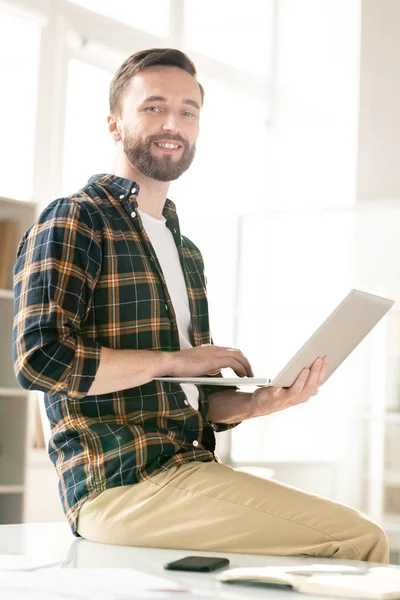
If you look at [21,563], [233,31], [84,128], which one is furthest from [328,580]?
[233,31]

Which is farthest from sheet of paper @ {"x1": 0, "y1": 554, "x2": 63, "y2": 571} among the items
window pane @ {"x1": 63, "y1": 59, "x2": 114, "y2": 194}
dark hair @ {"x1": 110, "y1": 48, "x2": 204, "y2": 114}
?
window pane @ {"x1": 63, "y1": 59, "x2": 114, "y2": 194}

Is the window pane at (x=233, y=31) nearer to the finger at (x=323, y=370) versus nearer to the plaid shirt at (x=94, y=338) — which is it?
the plaid shirt at (x=94, y=338)

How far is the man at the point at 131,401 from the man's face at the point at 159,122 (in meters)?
0.09

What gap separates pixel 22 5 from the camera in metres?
4.19

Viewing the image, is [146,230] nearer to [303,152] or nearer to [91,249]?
[91,249]

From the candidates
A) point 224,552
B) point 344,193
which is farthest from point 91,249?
point 344,193

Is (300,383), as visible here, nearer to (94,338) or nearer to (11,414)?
(94,338)

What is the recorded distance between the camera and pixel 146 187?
6.48 feet

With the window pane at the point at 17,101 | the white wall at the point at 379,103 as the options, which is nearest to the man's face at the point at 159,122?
the window pane at the point at 17,101

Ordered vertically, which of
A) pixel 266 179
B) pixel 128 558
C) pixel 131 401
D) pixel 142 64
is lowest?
pixel 128 558

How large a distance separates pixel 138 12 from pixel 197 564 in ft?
13.2

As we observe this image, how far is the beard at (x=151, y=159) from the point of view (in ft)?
6.31

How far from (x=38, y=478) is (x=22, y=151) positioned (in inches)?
61.6

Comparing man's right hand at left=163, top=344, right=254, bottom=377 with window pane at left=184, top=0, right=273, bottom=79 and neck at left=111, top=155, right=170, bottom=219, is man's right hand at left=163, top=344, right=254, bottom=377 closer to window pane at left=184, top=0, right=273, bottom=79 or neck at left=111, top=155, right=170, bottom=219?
neck at left=111, top=155, right=170, bottom=219
